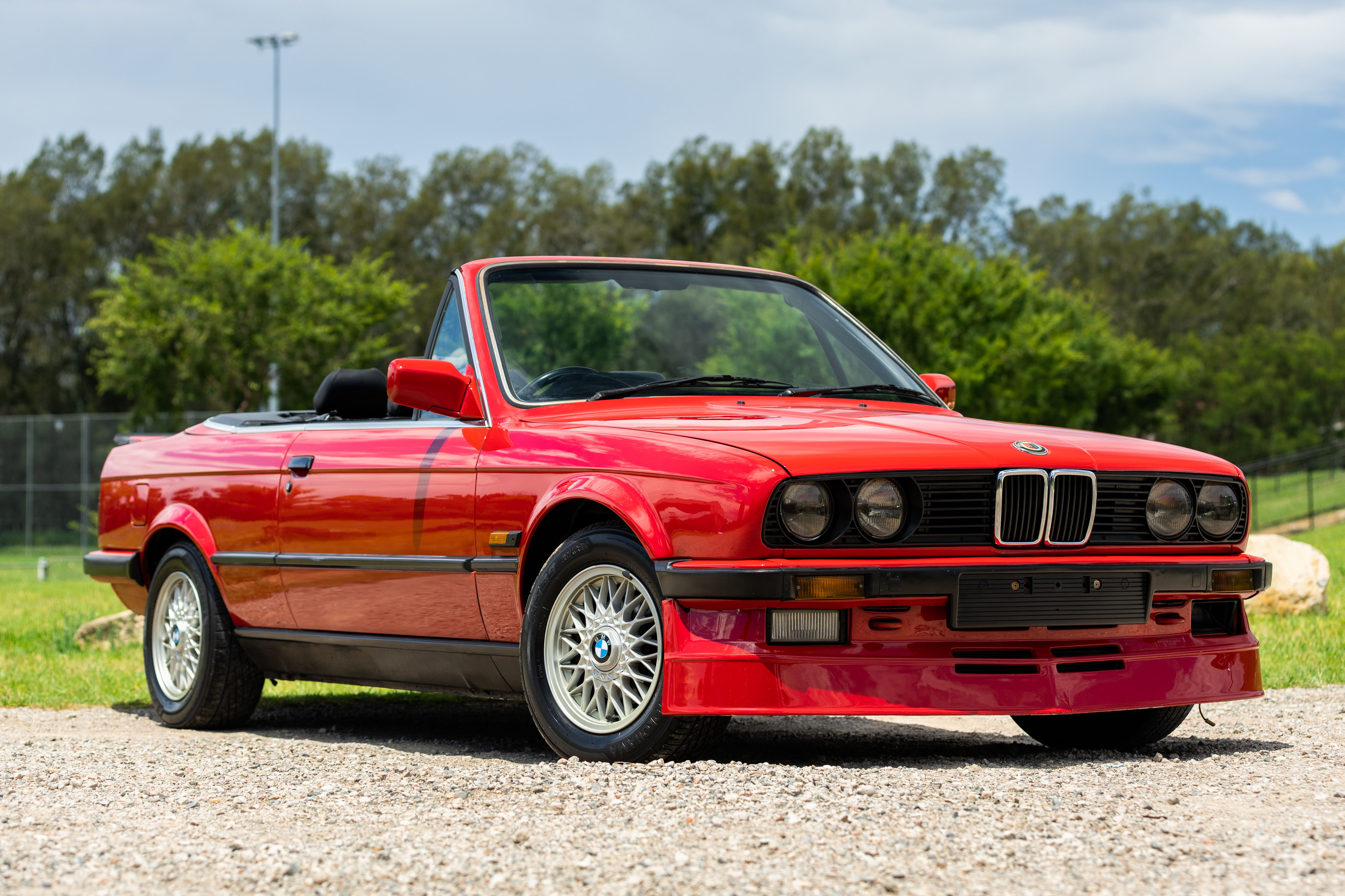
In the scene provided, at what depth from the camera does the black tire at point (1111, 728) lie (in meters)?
5.32

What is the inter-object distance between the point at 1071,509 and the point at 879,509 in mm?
671

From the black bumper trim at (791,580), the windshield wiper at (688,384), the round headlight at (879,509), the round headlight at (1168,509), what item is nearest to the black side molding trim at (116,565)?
the windshield wiper at (688,384)

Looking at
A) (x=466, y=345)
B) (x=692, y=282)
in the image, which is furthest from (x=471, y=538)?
(x=692, y=282)

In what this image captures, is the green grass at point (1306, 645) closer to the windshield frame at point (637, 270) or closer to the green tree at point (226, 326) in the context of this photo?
the windshield frame at point (637, 270)

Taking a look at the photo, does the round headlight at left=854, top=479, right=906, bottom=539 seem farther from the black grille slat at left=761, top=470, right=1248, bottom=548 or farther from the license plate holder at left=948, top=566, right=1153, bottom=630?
the license plate holder at left=948, top=566, right=1153, bottom=630

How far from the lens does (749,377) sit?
18.5 ft

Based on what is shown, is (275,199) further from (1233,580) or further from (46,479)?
(1233,580)

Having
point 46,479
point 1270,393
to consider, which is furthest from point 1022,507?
point 1270,393

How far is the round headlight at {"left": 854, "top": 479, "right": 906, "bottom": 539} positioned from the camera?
4.35 m

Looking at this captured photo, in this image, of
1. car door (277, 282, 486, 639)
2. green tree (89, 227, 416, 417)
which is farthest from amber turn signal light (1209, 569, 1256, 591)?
green tree (89, 227, 416, 417)

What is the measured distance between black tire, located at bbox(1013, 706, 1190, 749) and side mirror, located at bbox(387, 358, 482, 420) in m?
2.27

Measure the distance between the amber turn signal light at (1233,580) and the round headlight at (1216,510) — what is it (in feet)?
0.44

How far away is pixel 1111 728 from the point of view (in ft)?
Result: 17.9

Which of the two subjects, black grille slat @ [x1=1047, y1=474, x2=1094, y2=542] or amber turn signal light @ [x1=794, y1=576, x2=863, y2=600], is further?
black grille slat @ [x1=1047, y1=474, x2=1094, y2=542]
